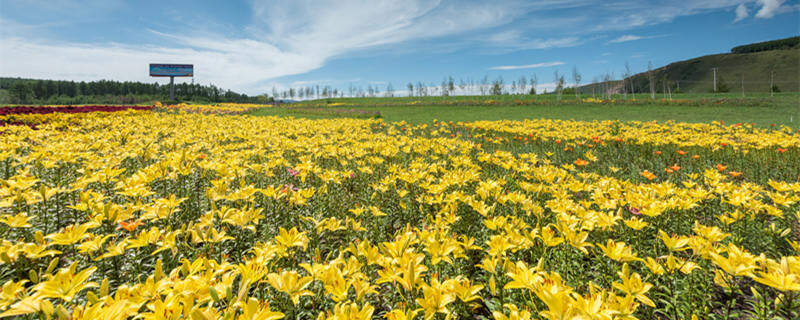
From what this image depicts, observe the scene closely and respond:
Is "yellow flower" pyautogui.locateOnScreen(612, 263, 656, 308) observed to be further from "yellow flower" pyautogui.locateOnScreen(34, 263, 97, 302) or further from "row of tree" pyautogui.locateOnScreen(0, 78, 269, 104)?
"row of tree" pyautogui.locateOnScreen(0, 78, 269, 104)

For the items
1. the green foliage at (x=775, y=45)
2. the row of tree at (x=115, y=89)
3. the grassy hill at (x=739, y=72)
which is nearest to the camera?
the row of tree at (x=115, y=89)

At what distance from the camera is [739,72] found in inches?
5782

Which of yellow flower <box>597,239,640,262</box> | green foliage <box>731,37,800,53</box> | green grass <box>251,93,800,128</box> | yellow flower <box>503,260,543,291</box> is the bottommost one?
yellow flower <box>503,260,543,291</box>

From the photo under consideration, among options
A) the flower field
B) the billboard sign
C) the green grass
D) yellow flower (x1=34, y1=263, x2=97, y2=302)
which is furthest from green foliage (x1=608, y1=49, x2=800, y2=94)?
yellow flower (x1=34, y1=263, x2=97, y2=302)

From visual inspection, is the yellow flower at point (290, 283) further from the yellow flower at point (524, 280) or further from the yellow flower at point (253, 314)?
the yellow flower at point (524, 280)

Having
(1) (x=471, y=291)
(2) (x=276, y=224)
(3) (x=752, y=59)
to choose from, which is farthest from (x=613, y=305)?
(3) (x=752, y=59)

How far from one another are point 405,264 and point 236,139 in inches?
340

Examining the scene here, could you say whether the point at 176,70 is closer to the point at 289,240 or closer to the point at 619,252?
the point at 289,240

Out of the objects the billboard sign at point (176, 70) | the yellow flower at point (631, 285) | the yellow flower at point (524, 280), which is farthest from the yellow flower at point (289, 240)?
the billboard sign at point (176, 70)

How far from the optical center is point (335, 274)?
156 centimetres

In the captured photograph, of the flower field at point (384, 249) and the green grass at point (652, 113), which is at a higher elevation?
the green grass at point (652, 113)

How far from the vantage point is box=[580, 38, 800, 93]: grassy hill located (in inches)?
5002

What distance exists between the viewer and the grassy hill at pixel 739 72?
12706 centimetres

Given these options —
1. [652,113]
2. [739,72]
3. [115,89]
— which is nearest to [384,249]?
[652,113]
